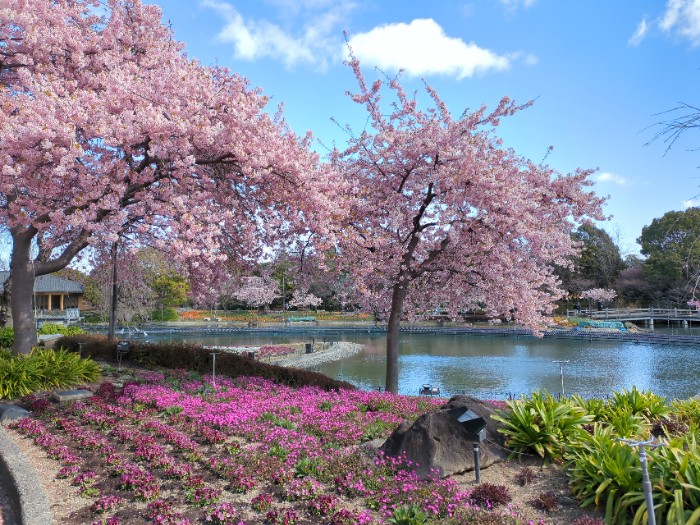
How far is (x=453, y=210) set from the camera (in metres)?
10.9

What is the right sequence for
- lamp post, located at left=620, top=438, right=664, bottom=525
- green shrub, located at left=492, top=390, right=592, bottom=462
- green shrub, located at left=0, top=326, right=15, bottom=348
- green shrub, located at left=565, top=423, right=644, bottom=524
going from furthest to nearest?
green shrub, located at left=0, top=326, right=15, bottom=348 → green shrub, located at left=492, top=390, right=592, bottom=462 → green shrub, located at left=565, top=423, right=644, bottom=524 → lamp post, located at left=620, top=438, right=664, bottom=525

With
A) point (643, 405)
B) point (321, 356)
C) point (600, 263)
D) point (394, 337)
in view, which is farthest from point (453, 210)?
point (600, 263)

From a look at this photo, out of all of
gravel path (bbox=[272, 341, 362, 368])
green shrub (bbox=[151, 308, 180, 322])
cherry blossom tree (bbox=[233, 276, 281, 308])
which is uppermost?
cherry blossom tree (bbox=[233, 276, 281, 308])

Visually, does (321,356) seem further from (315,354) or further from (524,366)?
(524,366)

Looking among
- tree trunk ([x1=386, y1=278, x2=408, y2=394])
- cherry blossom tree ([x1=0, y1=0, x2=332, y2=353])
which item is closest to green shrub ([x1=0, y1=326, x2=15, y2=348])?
cherry blossom tree ([x1=0, y1=0, x2=332, y2=353])

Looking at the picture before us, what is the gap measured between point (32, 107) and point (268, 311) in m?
53.3

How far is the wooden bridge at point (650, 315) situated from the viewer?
4681 centimetres

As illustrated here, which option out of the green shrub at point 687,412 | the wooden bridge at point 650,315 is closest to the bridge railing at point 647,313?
the wooden bridge at point 650,315

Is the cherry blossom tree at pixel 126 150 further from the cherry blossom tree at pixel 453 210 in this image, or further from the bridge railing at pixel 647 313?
the bridge railing at pixel 647 313

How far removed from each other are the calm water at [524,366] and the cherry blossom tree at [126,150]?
9.78m

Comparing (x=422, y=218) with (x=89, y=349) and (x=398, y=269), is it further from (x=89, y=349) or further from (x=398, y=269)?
(x=89, y=349)

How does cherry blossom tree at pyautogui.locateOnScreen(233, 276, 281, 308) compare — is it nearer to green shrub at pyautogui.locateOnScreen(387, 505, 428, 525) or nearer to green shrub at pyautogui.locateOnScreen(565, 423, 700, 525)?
green shrub at pyautogui.locateOnScreen(387, 505, 428, 525)

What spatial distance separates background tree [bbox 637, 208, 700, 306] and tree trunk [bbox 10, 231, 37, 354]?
49.4 m

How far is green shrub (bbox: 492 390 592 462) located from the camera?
566cm
